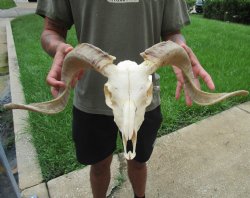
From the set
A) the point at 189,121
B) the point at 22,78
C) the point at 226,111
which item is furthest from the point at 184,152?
the point at 22,78

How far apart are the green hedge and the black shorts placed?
14.8 meters

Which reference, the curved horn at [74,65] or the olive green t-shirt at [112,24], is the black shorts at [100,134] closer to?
the olive green t-shirt at [112,24]

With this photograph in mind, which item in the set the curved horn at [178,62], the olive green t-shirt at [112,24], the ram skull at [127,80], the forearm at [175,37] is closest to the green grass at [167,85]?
the olive green t-shirt at [112,24]

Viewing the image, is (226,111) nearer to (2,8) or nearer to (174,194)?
(174,194)

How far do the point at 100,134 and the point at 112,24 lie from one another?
2.48 feet

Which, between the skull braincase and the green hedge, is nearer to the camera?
the skull braincase

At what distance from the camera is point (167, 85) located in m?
5.56

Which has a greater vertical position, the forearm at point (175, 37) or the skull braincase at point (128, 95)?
the skull braincase at point (128, 95)

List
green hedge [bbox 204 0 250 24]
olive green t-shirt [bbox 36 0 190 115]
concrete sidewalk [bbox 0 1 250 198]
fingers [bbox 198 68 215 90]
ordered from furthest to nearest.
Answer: green hedge [bbox 204 0 250 24] < concrete sidewalk [bbox 0 1 250 198] < olive green t-shirt [bbox 36 0 190 115] < fingers [bbox 198 68 215 90]

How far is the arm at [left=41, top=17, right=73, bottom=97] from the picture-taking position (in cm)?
187

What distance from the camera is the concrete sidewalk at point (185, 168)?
136 inches

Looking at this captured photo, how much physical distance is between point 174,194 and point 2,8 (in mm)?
21367

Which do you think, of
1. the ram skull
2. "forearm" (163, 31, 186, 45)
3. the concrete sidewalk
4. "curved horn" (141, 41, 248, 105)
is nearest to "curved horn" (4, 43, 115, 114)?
the ram skull

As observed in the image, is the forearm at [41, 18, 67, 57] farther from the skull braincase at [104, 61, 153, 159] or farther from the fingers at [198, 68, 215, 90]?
the fingers at [198, 68, 215, 90]
